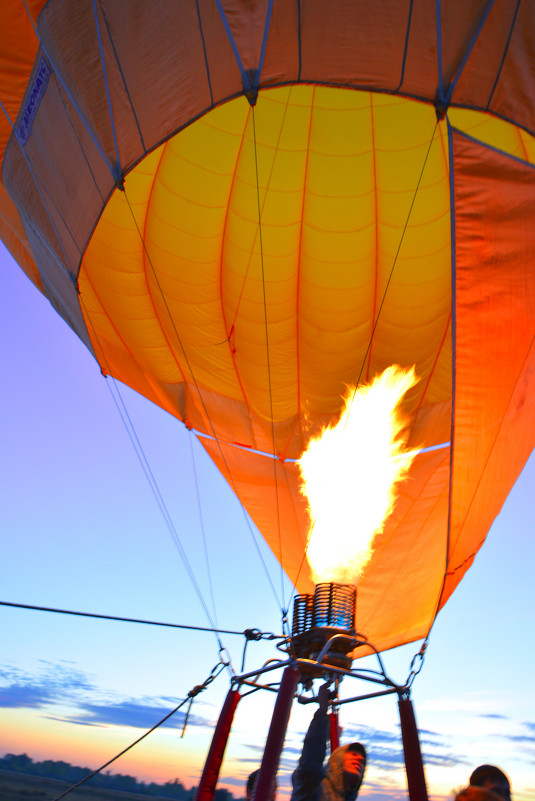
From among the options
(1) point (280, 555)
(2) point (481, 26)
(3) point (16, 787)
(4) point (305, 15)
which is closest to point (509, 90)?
(2) point (481, 26)

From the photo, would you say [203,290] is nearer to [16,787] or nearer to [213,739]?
[213,739]

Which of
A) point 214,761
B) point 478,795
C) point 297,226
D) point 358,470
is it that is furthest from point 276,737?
point 297,226

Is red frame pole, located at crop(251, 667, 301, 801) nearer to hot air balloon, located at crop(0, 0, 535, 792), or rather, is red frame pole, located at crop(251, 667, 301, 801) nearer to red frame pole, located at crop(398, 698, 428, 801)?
red frame pole, located at crop(398, 698, 428, 801)

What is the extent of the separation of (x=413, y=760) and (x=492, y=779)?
953 millimetres

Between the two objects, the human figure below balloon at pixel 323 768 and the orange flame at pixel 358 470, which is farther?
the orange flame at pixel 358 470

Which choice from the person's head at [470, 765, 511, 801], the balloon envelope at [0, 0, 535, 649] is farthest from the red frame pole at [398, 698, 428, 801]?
the balloon envelope at [0, 0, 535, 649]

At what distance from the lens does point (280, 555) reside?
25.0ft

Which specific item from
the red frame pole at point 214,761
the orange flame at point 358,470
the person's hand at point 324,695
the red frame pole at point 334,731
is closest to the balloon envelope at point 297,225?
the orange flame at point 358,470

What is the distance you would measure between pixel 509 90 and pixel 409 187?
7.28ft

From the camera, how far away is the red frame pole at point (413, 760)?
3.14 metres

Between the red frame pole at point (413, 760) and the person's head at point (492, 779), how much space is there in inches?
33.6

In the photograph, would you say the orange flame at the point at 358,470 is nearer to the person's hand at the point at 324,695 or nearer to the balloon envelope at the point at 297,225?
the balloon envelope at the point at 297,225

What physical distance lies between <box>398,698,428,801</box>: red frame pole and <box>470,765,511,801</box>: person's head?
854 millimetres

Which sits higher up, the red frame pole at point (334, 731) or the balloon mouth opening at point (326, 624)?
the balloon mouth opening at point (326, 624)
